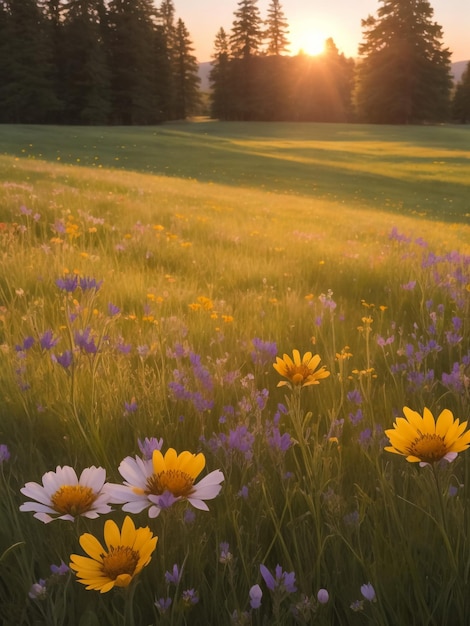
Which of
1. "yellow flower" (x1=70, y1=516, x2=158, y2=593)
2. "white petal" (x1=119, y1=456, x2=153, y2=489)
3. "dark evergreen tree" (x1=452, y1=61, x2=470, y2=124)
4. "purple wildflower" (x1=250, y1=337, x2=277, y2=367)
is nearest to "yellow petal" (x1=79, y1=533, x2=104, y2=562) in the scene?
"yellow flower" (x1=70, y1=516, x2=158, y2=593)

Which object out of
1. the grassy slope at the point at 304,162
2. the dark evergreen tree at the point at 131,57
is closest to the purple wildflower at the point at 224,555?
the grassy slope at the point at 304,162

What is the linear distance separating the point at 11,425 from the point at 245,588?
1047 mm

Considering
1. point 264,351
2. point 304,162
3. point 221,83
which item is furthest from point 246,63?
point 264,351

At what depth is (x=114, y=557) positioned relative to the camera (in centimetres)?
73

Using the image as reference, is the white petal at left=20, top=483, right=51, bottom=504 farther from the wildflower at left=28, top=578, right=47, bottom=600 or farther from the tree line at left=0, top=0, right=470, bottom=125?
the tree line at left=0, top=0, right=470, bottom=125

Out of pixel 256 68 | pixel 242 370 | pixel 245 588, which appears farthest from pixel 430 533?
pixel 256 68

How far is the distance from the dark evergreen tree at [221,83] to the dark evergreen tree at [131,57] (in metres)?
14.1

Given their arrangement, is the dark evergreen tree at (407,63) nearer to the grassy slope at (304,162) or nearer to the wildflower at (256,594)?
the grassy slope at (304,162)

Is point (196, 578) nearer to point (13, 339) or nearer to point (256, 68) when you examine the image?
point (13, 339)

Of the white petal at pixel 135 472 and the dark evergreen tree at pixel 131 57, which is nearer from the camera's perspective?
the white petal at pixel 135 472

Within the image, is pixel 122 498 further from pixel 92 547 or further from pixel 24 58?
pixel 24 58

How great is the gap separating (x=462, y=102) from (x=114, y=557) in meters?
89.4

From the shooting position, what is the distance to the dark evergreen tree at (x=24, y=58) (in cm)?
5428

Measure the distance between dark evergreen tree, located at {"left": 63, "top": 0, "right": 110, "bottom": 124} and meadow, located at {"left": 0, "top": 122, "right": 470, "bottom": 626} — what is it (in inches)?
2310
